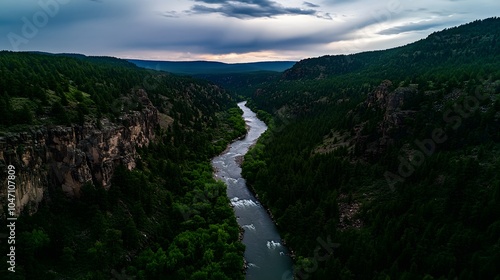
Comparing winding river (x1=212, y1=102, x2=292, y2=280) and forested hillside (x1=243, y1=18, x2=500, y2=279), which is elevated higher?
forested hillside (x1=243, y1=18, x2=500, y2=279)

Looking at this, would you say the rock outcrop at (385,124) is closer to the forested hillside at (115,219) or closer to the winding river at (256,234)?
the winding river at (256,234)

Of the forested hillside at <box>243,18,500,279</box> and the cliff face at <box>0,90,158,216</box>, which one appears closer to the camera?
the forested hillside at <box>243,18,500,279</box>

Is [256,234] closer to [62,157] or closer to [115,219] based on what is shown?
[115,219]

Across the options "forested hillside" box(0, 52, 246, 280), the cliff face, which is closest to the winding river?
"forested hillside" box(0, 52, 246, 280)

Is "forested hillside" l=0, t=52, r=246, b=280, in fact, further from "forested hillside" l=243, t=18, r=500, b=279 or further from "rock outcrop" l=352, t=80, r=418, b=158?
"rock outcrop" l=352, t=80, r=418, b=158

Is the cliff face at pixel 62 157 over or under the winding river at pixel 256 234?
over

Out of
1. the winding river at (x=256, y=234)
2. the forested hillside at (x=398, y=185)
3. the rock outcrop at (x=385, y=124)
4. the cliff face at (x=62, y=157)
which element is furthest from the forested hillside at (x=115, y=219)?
the rock outcrop at (x=385, y=124)

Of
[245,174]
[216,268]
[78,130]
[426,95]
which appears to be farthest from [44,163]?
[426,95]
